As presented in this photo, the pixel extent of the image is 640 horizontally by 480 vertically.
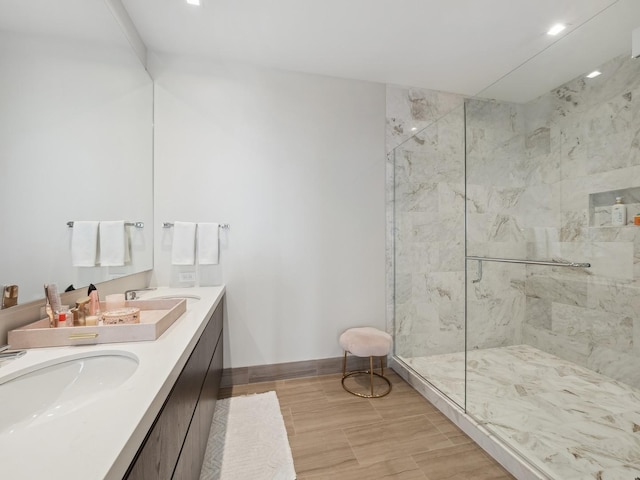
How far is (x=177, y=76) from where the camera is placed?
2.11 metres

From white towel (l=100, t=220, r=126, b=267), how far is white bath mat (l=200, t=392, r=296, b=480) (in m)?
1.15

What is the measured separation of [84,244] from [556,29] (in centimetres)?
309

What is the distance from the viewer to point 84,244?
135cm

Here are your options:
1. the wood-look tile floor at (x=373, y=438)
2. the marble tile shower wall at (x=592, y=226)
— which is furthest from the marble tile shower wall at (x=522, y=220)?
the wood-look tile floor at (x=373, y=438)

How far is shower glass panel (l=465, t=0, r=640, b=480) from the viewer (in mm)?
1512

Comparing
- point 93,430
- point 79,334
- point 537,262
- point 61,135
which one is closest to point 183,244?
point 61,135

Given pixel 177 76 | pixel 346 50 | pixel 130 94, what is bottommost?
pixel 130 94

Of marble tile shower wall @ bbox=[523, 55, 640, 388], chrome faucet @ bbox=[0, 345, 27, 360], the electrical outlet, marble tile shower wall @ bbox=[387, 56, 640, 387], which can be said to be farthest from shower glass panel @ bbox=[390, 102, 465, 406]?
chrome faucet @ bbox=[0, 345, 27, 360]

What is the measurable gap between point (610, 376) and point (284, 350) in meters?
2.25

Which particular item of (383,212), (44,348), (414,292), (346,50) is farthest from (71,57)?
(414,292)

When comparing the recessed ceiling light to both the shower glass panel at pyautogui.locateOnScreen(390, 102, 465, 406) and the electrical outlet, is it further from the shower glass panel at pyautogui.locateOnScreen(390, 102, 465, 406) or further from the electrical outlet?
the electrical outlet

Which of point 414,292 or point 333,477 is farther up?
point 414,292

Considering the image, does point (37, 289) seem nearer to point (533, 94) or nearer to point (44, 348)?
point (44, 348)

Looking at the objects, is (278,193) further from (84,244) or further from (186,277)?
(84,244)
